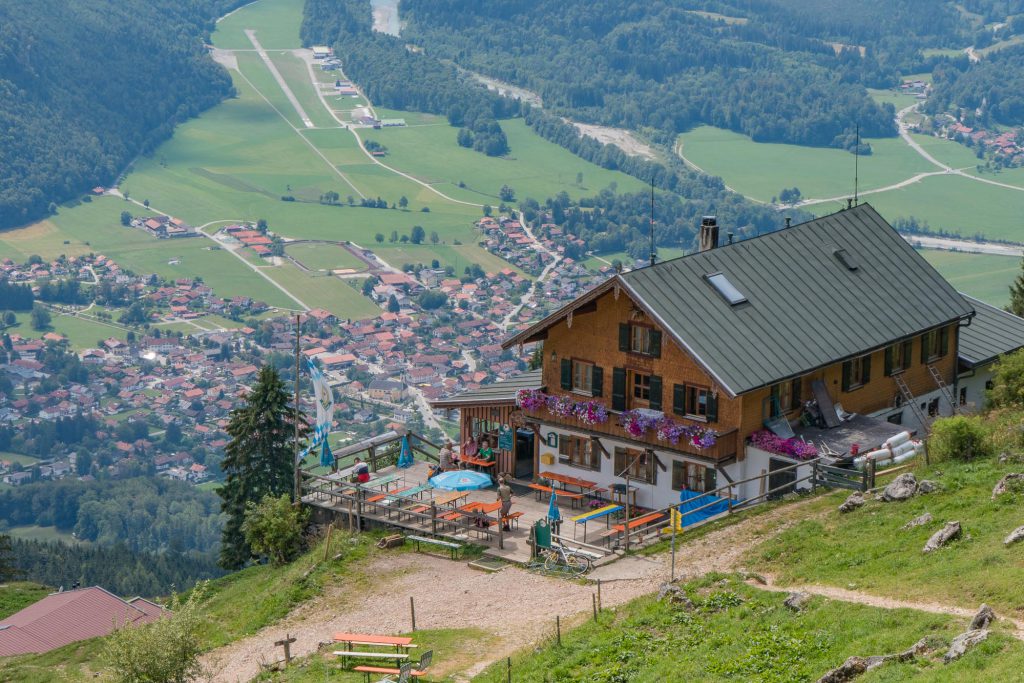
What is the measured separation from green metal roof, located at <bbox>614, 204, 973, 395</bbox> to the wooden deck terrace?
7033 millimetres

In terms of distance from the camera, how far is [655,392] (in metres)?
47.3

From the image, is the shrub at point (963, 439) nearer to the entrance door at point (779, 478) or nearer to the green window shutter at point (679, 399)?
the entrance door at point (779, 478)

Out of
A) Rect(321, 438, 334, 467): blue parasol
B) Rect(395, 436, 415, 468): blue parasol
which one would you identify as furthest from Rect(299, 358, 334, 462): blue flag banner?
Rect(395, 436, 415, 468): blue parasol

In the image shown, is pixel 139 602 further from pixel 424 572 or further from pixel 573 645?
pixel 573 645

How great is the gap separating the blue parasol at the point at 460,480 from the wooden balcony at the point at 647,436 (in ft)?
11.6

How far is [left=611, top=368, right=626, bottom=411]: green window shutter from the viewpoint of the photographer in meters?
48.1

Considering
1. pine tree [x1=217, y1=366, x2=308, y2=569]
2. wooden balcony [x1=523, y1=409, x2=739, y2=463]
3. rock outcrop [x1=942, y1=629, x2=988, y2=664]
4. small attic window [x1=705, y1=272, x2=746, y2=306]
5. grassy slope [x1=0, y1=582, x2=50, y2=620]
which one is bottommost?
grassy slope [x1=0, y1=582, x2=50, y2=620]

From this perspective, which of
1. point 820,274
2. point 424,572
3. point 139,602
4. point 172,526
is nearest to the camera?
point 424,572

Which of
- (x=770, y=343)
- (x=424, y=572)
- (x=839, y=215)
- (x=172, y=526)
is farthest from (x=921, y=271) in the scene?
(x=172, y=526)

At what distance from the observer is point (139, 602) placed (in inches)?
2430

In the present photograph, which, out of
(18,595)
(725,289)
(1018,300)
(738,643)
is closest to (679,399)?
(725,289)

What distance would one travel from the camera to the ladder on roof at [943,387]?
53500 mm

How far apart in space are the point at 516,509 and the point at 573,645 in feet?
43.5

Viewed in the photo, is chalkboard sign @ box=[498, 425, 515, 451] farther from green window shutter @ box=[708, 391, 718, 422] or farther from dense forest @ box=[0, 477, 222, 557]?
dense forest @ box=[0, 477, 222, 557]
